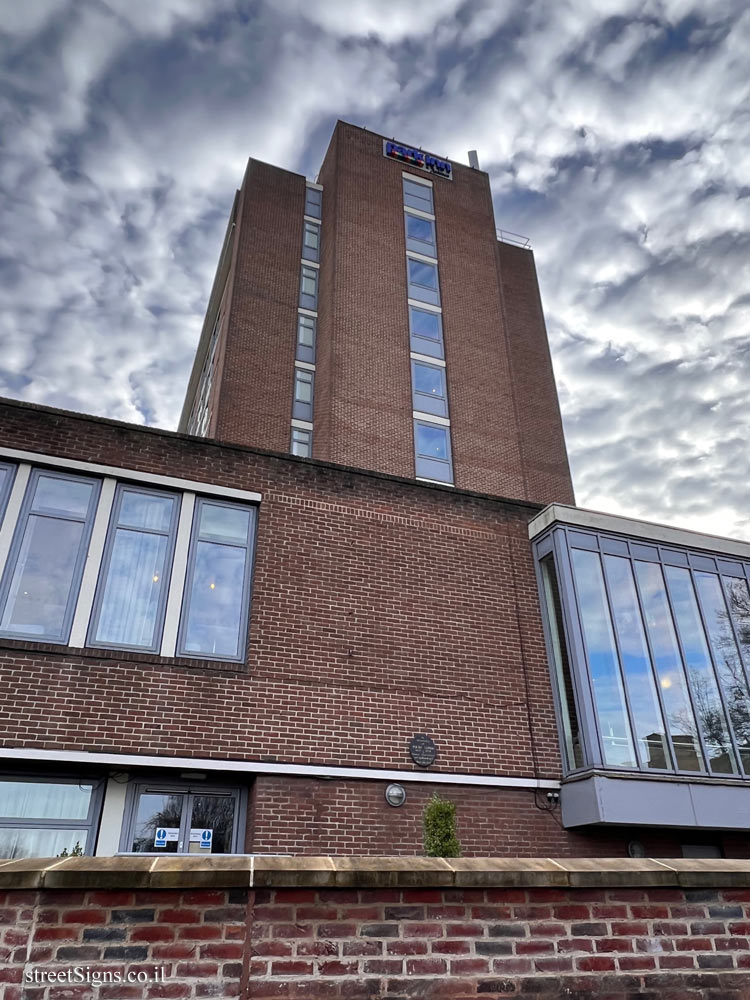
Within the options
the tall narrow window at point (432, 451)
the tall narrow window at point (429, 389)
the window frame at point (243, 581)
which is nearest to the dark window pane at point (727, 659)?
the window frame at point (243, 581)

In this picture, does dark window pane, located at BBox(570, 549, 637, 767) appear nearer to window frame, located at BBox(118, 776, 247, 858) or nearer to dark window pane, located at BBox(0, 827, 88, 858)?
window frame, located at BBox(118, 776, 247, 858)

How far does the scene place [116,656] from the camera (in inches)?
298

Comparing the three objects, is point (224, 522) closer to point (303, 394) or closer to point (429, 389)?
point (429, 389)

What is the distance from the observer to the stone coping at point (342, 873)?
8.72 feet

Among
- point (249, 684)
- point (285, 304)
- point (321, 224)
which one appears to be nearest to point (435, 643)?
point (249, 684)

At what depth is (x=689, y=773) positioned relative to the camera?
862 cm

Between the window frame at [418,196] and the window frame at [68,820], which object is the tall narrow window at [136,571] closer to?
the window frame at [68,820]

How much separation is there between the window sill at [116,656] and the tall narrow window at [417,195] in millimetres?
24778

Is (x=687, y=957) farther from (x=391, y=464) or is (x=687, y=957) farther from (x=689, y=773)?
(x=391, y=464)

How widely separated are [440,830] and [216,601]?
11.9 ft

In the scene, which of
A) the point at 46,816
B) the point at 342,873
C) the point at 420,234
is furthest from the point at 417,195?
the point at 342,873

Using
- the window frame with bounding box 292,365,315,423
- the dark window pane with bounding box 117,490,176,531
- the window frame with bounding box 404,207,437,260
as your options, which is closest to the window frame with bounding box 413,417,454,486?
the window frame with bounding box 292,365,315,423

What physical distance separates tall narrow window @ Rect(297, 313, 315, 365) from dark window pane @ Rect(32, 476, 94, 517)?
18.6 meters

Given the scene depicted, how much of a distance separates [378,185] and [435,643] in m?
23.8
